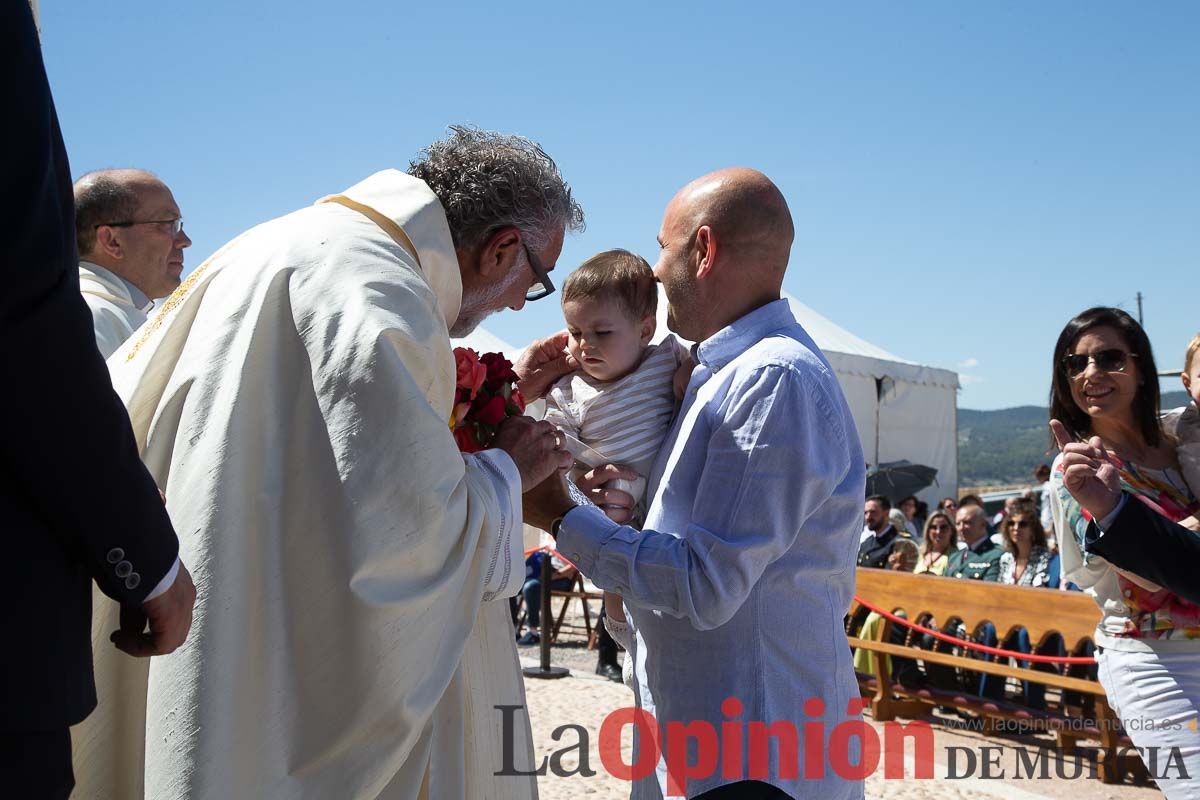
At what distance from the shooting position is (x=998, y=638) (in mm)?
7336

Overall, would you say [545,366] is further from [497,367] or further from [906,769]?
[906,769]

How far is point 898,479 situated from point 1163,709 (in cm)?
1486

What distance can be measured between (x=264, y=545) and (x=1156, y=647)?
2.82 m

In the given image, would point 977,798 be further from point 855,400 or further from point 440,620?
point 855,400

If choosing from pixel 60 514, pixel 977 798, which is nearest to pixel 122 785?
pixel 60 514

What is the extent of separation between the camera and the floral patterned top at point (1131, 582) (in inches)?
130

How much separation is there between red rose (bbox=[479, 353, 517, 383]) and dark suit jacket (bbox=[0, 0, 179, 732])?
3.99ft

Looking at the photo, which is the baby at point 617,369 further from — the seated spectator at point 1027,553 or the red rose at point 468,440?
the seated spectator at point 1027,553

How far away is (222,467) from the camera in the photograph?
1.89 meters

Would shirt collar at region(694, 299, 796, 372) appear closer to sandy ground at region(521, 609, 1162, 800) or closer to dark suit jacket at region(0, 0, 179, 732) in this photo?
dark suit jacket at region(0, 0, 179, 732)

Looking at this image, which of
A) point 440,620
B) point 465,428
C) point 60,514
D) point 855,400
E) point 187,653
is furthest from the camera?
point 855,400

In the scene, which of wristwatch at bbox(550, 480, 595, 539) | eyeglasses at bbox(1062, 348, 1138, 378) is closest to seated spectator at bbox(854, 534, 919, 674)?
eyeglasses at bbox(1062, 348, 1138, 378)

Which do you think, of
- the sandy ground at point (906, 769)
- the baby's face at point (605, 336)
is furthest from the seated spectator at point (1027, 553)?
the baby's face at point (605, 336)

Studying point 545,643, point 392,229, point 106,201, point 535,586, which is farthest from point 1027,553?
point 392,229
